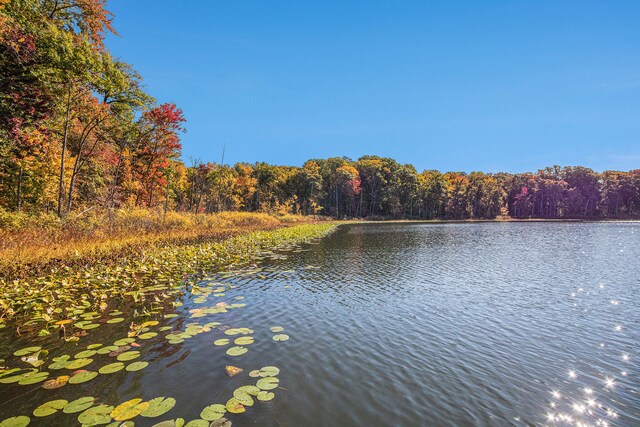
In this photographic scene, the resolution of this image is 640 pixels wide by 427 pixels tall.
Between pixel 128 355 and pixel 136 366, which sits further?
pixel 128 355

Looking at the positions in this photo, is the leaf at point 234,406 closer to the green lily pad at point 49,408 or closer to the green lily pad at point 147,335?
the green lily pad at point 49,408

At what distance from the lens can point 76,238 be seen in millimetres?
13258

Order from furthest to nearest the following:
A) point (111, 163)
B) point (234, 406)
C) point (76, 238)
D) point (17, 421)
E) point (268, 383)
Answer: point (111, 163), point (76, 238), point (268, 383), point (234, 406), point (17, 421)

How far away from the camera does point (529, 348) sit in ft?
20.4

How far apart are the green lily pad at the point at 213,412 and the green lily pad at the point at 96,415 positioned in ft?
3.49

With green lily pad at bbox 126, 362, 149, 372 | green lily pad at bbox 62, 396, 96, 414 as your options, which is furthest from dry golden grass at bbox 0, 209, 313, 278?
green lily pad at bbox 62, 396, 96, 414

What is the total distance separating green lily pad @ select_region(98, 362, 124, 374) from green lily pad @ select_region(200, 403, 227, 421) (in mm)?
1880

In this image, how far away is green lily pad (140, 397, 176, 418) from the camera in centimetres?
356

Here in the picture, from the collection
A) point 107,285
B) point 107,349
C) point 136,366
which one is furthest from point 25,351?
point 107,285

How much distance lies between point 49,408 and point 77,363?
1242 millimetres

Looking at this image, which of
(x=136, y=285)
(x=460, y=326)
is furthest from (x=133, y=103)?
(x=460, y=326)

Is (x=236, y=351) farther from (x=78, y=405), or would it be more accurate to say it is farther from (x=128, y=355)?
(x=78, y=405)

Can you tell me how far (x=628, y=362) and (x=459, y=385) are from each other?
12.4 feet

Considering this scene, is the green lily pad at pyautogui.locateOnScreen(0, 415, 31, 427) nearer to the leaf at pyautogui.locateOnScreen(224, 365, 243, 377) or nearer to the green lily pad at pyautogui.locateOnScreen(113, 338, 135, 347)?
the green lily pad at pyautogui.locateOnScreen(113, 338, 135, 347)
